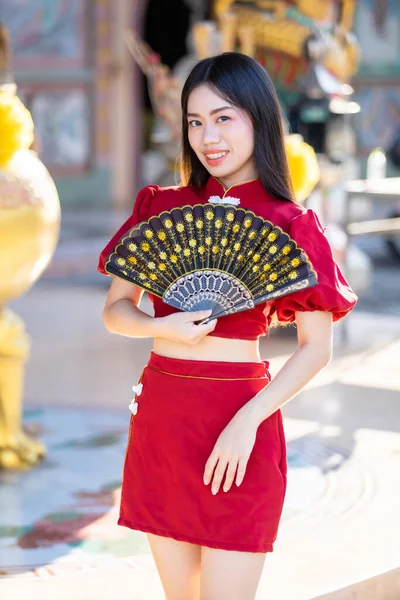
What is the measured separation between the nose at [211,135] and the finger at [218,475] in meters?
0.63

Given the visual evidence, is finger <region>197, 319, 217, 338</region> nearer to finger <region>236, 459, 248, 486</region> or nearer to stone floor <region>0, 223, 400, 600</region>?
finger <region>236, 459, 248, 486</region>

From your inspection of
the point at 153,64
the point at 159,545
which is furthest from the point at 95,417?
the point at 153,64

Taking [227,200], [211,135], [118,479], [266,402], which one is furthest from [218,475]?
[118,479]

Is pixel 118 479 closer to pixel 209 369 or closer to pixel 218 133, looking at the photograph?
pixel 209 369

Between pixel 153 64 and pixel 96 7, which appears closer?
pixel 153 64

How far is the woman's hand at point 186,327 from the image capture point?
2047 millimetres

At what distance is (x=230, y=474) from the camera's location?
205 cm

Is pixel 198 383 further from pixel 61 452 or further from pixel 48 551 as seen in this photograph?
pixel 61 452

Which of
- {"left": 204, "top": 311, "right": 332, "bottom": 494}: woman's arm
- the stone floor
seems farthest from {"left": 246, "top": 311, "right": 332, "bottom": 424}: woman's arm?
the stone floor

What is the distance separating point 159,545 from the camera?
7.11 feet

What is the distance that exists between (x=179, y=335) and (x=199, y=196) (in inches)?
13.5

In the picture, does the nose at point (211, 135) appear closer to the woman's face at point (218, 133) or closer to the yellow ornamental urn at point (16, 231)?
the woman's face at point (218, 133)

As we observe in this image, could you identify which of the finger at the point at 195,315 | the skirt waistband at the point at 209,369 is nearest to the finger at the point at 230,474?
the skirt waistband at the point at 209,369

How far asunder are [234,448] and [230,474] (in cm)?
5
